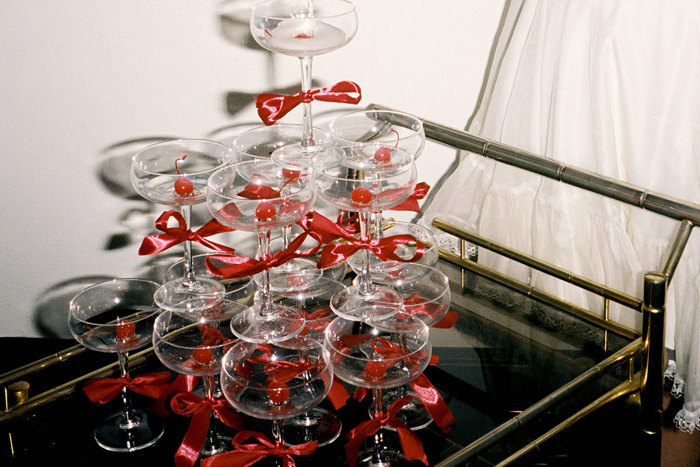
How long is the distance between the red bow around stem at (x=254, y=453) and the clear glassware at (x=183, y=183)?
192 millimetres

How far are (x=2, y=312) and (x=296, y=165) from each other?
2.74ft

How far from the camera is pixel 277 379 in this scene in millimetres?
986

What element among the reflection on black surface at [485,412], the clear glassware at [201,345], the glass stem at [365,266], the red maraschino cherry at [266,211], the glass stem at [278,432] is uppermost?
the red maraschino cherry at [266,211]

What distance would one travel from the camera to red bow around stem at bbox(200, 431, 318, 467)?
99cm

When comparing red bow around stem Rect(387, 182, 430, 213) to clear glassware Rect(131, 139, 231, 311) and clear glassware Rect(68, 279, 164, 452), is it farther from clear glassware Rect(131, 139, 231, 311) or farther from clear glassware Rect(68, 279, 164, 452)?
clear glassware Rect(68, 279, 164, 452)

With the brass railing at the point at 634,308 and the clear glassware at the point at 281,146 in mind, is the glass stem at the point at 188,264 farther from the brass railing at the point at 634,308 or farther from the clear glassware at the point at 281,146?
the brass railing at the point at 634,308

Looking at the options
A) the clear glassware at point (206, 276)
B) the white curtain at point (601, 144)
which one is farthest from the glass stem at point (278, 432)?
the white curtain at point (601, 144)

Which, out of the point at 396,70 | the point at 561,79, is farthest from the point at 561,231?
the point at 396,70

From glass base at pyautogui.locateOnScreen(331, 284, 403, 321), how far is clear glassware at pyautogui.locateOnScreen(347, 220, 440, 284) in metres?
0.07

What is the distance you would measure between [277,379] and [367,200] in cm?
23

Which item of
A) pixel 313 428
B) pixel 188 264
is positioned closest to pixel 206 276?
pixel 188 264

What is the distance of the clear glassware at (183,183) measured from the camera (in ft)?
3.59

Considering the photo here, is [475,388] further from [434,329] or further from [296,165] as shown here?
[296,165]

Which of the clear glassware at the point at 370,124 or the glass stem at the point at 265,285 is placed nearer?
the glass stem at the point at 265,285
